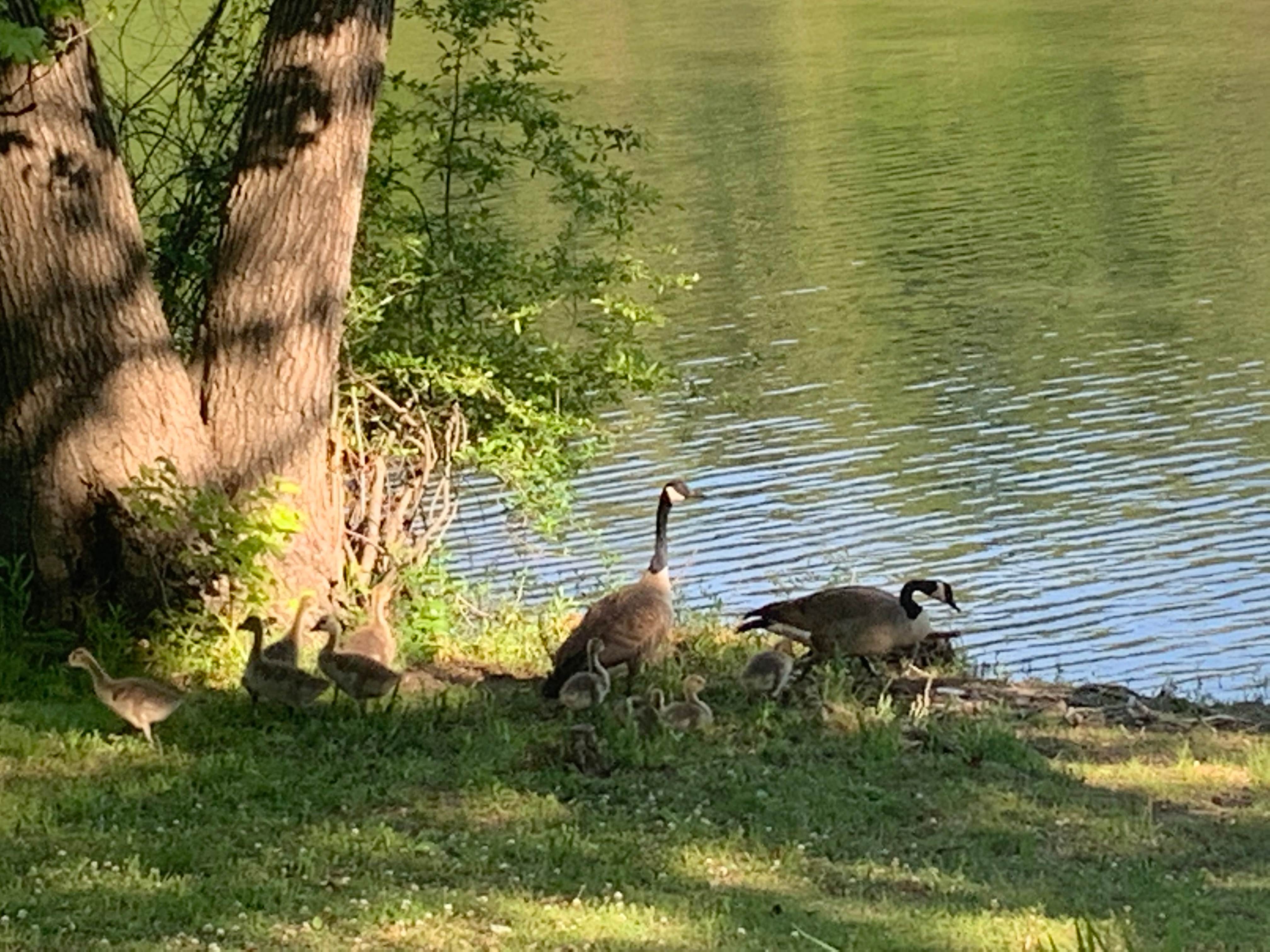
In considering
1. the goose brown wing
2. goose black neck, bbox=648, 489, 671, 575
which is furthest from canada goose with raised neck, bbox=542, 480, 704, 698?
goose black neck, bbox=648, 489, 671, 575

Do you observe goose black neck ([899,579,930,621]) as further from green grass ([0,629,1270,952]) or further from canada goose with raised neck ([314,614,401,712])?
canada goose with raised neck ([314,614,401,712])

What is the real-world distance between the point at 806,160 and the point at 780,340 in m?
14.3

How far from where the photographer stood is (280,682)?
1053cm

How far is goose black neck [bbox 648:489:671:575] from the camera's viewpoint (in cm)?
1250

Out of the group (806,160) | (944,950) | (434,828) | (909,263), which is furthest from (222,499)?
(806,160)

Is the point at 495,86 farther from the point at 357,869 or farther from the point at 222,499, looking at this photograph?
the point at 357,869

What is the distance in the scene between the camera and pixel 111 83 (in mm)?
15859

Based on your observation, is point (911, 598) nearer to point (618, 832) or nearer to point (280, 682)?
point (280, 682)

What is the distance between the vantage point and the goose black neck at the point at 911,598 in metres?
12.5

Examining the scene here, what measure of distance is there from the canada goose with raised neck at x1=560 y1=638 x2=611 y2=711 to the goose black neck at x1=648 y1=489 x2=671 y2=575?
→ 4.53 ft

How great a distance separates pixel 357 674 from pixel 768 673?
7.68 ft

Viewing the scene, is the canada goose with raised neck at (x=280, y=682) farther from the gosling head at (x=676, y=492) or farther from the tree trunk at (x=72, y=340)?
the gosling head at (x=676, y=492)

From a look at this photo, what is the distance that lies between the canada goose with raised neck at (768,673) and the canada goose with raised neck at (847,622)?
654 mm

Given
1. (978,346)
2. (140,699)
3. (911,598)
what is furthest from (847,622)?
(978,346)
